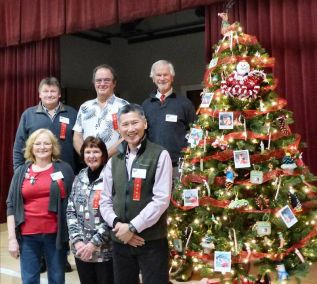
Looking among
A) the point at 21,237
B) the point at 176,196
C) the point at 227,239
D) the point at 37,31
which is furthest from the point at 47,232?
the point at 37,31

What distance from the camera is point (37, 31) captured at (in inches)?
195

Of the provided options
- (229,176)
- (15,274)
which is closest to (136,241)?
(229,176)

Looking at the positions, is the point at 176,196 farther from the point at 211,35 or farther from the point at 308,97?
the point at 211,35

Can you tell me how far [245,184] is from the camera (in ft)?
8.38

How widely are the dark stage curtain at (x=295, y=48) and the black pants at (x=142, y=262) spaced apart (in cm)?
183

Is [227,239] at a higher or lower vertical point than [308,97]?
lower

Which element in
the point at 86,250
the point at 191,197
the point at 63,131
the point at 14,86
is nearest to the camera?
the point at 86,250

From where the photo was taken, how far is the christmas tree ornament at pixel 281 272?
2471 millimetres

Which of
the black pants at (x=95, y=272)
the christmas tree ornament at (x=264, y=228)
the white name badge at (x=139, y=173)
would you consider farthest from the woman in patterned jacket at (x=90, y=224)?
the christmas tree ornament at (x=264, y=228)

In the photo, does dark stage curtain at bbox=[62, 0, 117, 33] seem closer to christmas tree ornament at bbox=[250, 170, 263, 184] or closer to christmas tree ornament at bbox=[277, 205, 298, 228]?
christmas tree ornament at bbox=[250, 170, 263, 184]

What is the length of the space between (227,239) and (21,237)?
126cm

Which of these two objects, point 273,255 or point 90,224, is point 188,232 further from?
point 90,224

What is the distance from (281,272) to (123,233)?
42.0 inches

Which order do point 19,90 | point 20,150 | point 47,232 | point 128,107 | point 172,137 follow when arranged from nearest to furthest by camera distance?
point 128,107 < point 47,232 < point 172,137 < point 20,150 < point 19,90
